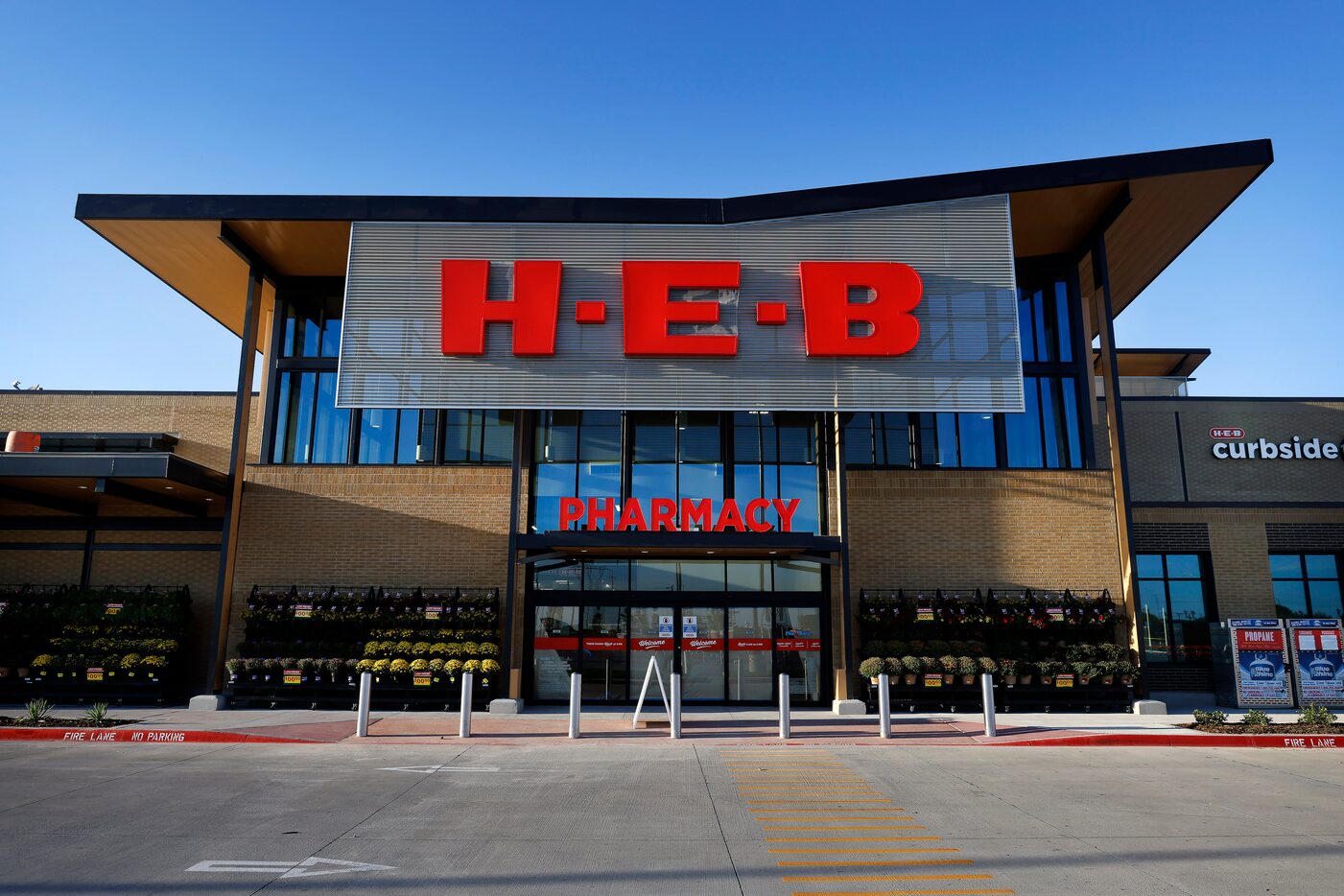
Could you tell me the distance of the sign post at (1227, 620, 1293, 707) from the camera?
2045cm

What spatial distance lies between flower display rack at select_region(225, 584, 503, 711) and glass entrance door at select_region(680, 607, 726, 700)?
14.7 feet

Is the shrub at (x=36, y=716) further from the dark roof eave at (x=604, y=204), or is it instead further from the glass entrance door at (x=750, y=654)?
the glass entrance door at (x=750, y=654)

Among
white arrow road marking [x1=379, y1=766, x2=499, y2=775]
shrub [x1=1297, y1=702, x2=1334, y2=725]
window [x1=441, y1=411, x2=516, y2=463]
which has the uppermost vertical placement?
window [x1=441, y1=411, x2=516, y2=463]

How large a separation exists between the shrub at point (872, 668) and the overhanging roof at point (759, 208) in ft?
35.7

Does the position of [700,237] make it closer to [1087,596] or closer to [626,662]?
[626,662]

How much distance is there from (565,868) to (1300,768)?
12.2 m

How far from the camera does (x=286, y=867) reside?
7875 millimetres

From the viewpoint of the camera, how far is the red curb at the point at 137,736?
16.2 metres

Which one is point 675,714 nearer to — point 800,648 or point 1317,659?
point 800,648

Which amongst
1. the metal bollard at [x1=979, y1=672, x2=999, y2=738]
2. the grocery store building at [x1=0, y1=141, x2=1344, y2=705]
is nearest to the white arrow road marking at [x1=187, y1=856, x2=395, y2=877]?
the grocery store building at [x1=0, y1=141, x2=1344, y2=705]

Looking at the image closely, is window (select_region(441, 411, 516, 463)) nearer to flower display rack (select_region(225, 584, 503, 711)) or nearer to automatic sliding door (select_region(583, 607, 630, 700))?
flower display rack (select_region(225, 584, 503, 711))

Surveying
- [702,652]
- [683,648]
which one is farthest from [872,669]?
[683,648]

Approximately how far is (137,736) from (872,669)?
14596 millimetres

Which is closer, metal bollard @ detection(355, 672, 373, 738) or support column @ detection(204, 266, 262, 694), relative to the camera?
metal bollard @ detection(355, 672, 373, 738)
